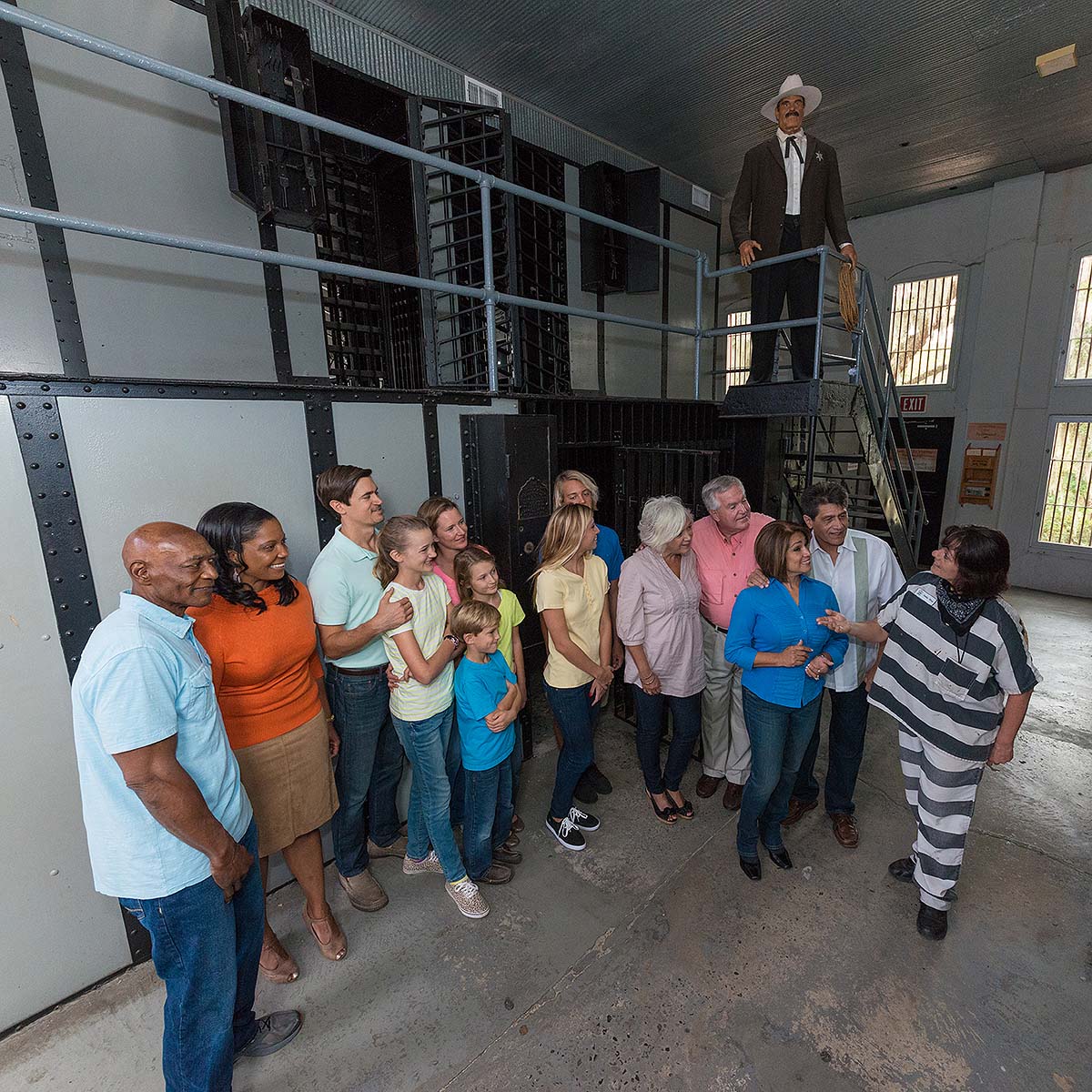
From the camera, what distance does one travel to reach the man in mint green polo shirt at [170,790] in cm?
153

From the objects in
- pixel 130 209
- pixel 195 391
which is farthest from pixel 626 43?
pixel 195 391

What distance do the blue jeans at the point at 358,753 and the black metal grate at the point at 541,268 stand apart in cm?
414

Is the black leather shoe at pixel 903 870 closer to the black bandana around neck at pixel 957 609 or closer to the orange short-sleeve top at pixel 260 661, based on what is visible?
the black bandana around neck at pixel 957 609

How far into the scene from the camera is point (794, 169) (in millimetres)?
4684

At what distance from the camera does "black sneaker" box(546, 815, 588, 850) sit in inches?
128

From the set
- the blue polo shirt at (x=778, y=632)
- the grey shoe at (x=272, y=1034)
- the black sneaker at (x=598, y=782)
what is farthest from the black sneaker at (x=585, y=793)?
the grey shoe at (x=272, y=1034)

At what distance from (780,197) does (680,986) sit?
5558 millimetres

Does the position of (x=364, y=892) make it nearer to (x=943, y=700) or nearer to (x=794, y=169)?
(x=943, y=700)

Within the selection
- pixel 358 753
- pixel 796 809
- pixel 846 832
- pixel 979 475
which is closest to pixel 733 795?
pixel 796 809

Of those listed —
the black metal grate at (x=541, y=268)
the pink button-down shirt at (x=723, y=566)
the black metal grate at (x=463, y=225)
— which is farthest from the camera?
the black metal grate at (x=541, y=268)

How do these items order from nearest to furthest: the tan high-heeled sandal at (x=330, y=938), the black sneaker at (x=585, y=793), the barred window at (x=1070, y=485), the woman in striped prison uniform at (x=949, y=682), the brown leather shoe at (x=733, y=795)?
the woman in striped prison uniform at (x=949, y=682) → the tan high-heeled sandal at (x=330, y=938) → the brown leather shoe at (x=733, y=795) → the black sneaker at (x=585, y=793) → the barred window at (x=1070, y=485)

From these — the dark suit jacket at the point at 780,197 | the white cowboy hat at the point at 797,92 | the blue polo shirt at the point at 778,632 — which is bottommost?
the blue polo shirt at the point at 778,632

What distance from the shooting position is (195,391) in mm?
2477

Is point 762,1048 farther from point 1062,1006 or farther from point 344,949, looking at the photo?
point 344,949
